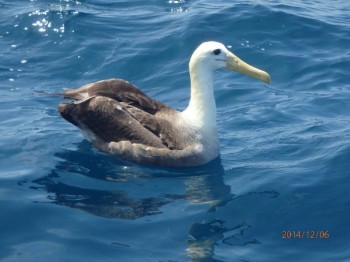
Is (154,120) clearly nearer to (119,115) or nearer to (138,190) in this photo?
(119,115)

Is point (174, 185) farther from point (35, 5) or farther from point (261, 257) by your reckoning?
point (35, 5)

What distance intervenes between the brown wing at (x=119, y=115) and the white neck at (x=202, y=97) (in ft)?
1.00

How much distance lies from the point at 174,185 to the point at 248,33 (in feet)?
19.5

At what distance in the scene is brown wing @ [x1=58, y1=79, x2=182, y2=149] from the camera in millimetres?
11070

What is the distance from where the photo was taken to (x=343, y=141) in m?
11.3

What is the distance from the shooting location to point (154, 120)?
11102mm

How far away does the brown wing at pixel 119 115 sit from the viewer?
1107cm

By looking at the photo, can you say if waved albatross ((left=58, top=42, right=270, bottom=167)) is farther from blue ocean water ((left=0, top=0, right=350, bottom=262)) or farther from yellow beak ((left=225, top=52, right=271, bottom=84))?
blue ocean water ((left=0, top=0, right=350, bottom=262))

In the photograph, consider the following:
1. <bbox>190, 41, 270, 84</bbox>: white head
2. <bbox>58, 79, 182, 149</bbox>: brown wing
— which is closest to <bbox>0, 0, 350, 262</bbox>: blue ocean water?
<bbox>58, 79, 182, 149</bbox>: brown wing

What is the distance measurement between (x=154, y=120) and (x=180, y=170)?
0.78 metres

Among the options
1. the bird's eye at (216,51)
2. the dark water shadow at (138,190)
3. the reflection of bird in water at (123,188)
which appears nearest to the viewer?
the dark water shadow at (138,190)

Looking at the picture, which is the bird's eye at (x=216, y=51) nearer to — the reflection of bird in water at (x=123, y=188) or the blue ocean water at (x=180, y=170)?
the blue ocean water at (x=180, y=170)
